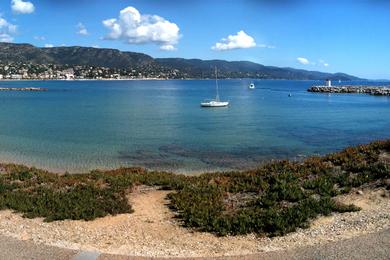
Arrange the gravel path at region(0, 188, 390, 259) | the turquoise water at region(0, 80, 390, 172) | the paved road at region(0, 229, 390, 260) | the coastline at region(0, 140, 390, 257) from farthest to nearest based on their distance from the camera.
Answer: the turquoise water at region(0, 80, 390, 172), the coastline at region(0, 140, 390, 257), the gravel path at region(0, 188, 390, 259), the paved road at region(0, 229, 390, 260)

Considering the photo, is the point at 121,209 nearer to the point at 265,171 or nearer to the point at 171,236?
the point at 171,236

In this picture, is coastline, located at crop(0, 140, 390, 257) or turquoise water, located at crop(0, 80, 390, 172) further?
turquoise water, located at crop(0, 80, 390, 172)

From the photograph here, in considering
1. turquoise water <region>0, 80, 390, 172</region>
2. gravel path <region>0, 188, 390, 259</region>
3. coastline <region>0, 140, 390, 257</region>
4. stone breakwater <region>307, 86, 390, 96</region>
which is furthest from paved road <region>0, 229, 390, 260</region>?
stone breakwater <region>307, 86, 390, 96</region>

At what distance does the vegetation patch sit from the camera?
1444 cm

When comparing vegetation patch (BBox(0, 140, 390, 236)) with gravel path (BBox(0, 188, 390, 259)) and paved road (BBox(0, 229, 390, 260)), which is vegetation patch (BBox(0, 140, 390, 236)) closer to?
gravel path (BBox(0, 188, 390, 259))

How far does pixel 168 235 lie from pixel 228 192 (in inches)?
188

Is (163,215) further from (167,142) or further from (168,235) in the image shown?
(167,142)

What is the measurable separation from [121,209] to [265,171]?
7205mm

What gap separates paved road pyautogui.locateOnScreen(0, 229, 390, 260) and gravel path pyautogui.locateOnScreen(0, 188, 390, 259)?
0.23ft

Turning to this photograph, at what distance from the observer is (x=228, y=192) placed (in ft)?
59.2

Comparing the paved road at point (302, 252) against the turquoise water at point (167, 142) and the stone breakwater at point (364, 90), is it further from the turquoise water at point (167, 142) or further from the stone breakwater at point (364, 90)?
the stone breakwater at point (364, 90)

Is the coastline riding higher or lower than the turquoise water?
higher

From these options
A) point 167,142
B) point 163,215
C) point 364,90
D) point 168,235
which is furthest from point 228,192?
point 364,90

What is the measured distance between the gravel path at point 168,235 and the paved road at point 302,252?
7 centimetres
